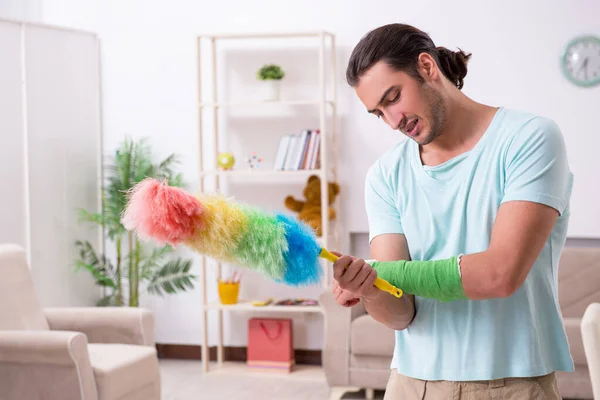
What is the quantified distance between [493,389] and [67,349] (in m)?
2.41

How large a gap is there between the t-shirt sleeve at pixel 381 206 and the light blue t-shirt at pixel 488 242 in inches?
2.2

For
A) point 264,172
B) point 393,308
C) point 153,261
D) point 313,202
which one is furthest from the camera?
point 153,261

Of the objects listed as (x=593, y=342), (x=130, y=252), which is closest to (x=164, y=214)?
(x=593, y=342)

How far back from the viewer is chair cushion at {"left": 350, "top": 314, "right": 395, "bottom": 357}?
4180mm

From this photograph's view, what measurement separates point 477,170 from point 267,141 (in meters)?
3.97

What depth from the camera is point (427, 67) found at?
1.34 meters

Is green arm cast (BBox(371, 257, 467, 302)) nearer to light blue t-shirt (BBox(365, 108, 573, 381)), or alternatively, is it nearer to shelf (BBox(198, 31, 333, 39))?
light blue t-shirt (BBox(365, 108, 573, 381))

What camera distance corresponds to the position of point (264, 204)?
5.26 metres

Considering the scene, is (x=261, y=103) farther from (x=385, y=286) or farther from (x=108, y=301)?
(x=385, y=286)

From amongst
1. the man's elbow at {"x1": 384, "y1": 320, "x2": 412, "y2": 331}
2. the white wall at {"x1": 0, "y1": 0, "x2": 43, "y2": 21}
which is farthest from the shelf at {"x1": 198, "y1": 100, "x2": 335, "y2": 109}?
the man's elbow at {"x1": 384, "y1": 320, "x2": 412, "y2": 331}

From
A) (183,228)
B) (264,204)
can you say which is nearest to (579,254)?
(264,204)

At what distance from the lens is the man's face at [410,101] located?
4.36 ft

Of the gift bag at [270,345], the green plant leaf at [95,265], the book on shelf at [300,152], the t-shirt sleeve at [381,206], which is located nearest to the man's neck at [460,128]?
the t-shirt sleeve at [381,206]

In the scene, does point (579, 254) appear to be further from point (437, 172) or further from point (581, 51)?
point (437, 172)
